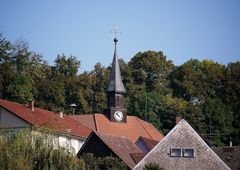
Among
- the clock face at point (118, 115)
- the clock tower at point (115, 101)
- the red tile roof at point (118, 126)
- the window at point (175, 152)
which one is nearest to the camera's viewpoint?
the window at point (175, 152)

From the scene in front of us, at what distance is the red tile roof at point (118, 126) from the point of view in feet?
252

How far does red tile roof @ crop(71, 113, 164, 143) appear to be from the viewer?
252 feet

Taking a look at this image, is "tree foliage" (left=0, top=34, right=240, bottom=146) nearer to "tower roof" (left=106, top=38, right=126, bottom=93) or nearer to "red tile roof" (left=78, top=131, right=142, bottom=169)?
"tower roof" (left=106, top=38, right=126, bottom=93)

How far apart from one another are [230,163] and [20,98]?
36538 mm

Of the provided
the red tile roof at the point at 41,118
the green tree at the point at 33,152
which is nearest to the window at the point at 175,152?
the red tile roof at the point at 41,118

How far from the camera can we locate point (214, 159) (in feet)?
168

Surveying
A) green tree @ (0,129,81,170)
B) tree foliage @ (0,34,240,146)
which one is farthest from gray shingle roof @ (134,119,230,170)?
tree foliage @ (0,34,240,146)

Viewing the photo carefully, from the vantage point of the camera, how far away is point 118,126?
7819cm

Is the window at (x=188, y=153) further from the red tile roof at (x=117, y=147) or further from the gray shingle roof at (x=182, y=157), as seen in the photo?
the red tile roof at (x=117, y=147)

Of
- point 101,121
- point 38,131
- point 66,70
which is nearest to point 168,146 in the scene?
point 38,131

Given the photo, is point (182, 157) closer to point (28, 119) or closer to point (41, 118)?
point (28, 119)

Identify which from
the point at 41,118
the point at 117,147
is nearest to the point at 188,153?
the point at 117,147

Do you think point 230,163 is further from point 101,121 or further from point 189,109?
point 189,109

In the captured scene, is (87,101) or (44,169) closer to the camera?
(44,169)
